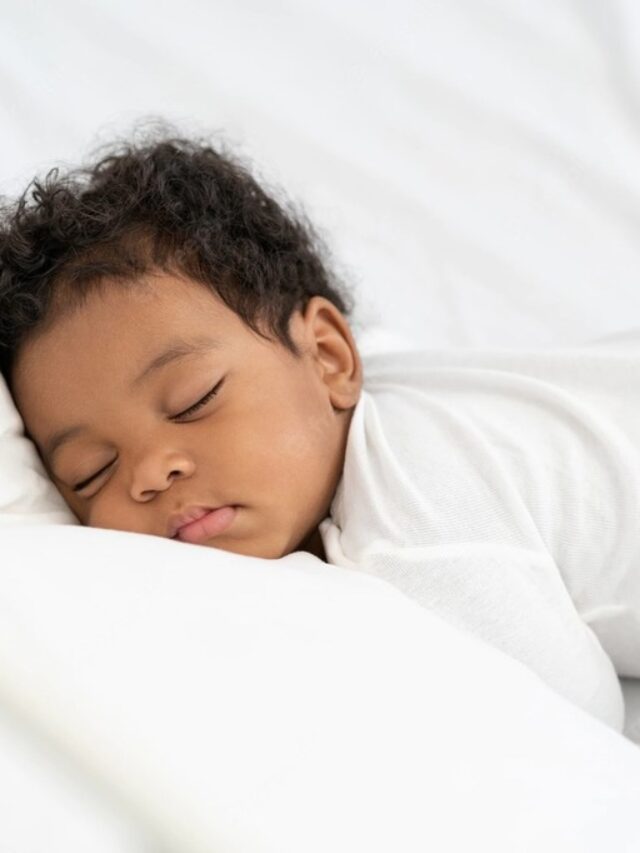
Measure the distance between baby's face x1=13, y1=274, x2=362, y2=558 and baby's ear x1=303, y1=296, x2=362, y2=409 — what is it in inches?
2.4

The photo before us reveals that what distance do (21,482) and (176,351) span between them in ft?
0.67

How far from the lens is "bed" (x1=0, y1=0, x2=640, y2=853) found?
794 mm

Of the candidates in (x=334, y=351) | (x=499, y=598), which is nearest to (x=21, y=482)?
(x=334, y=351)

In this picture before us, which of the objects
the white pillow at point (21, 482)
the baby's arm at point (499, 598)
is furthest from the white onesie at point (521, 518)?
the white pillow at point (21, 482)

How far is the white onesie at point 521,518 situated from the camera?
1168mm

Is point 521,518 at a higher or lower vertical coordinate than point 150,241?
lower

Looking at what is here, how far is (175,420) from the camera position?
4.00ft

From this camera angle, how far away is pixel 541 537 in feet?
3.96

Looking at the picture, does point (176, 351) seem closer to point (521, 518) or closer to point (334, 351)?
point (334, 351)

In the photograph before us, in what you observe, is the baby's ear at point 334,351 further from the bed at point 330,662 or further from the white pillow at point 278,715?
the white pillow at point 278,715

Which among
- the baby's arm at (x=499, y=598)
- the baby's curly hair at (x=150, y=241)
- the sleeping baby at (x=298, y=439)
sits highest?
the baby's curly hair at (x=150, y=241)

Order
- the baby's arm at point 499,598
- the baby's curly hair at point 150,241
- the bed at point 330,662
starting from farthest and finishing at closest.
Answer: the baby's curly hair at point 150,241 → the baby's arm at point 499,598 → the bed at point 330,662

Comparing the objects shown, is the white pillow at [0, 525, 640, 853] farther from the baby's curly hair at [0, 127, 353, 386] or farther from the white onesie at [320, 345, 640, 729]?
the baby's curly hair at [0, 127, 353, 386]

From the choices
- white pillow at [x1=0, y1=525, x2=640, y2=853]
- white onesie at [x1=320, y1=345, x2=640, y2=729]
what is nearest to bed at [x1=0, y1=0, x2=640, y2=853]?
white pillow at [x1=0, y1=525, x2=640, y2=853]
